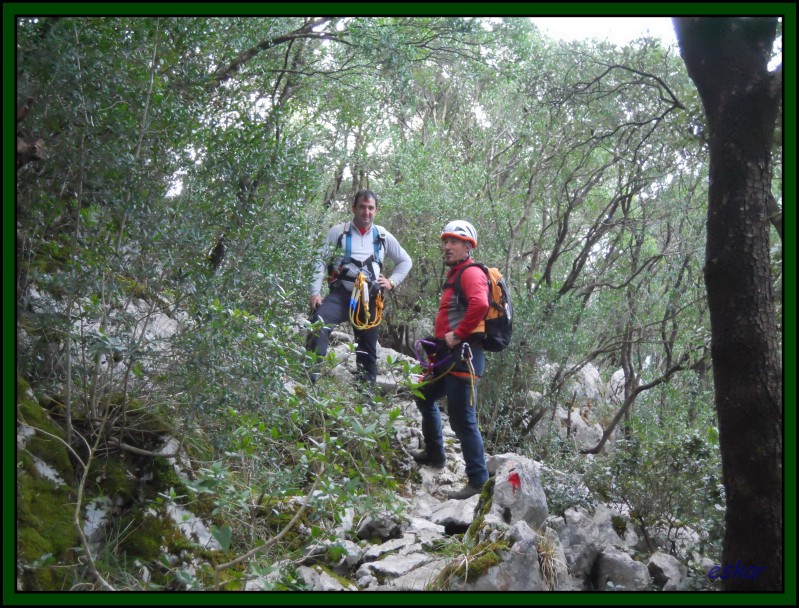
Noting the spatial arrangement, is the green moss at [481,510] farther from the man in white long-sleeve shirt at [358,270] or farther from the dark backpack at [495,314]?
Result: the man in white long-sleeve shirt at [358,270]

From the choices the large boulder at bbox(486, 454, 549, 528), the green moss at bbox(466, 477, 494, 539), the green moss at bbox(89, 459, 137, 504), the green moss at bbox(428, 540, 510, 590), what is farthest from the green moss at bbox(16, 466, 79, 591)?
the large boulder at bbox(486, 454, 549, 528)

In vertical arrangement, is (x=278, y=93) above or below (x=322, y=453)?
above

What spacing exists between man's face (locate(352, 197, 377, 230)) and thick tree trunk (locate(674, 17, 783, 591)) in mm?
3913

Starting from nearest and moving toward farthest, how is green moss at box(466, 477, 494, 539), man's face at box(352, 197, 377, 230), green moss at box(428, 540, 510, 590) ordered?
green moss at box(428, 540, 510, 590) < green moss at box(466, 477, 494, 539) < man's face at box(352, 197, 377, 230)

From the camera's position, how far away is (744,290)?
349 cm

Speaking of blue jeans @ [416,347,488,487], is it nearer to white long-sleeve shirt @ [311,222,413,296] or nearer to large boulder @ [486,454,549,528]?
large boulder @ [486,454,549,528]

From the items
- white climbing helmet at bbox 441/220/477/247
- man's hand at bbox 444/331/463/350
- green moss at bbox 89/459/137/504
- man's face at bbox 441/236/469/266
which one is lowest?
green moss at bbox 89/459/137/504

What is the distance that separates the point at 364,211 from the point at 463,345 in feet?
6.85

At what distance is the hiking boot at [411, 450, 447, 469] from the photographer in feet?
23.9

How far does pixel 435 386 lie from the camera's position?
6.37 meters
